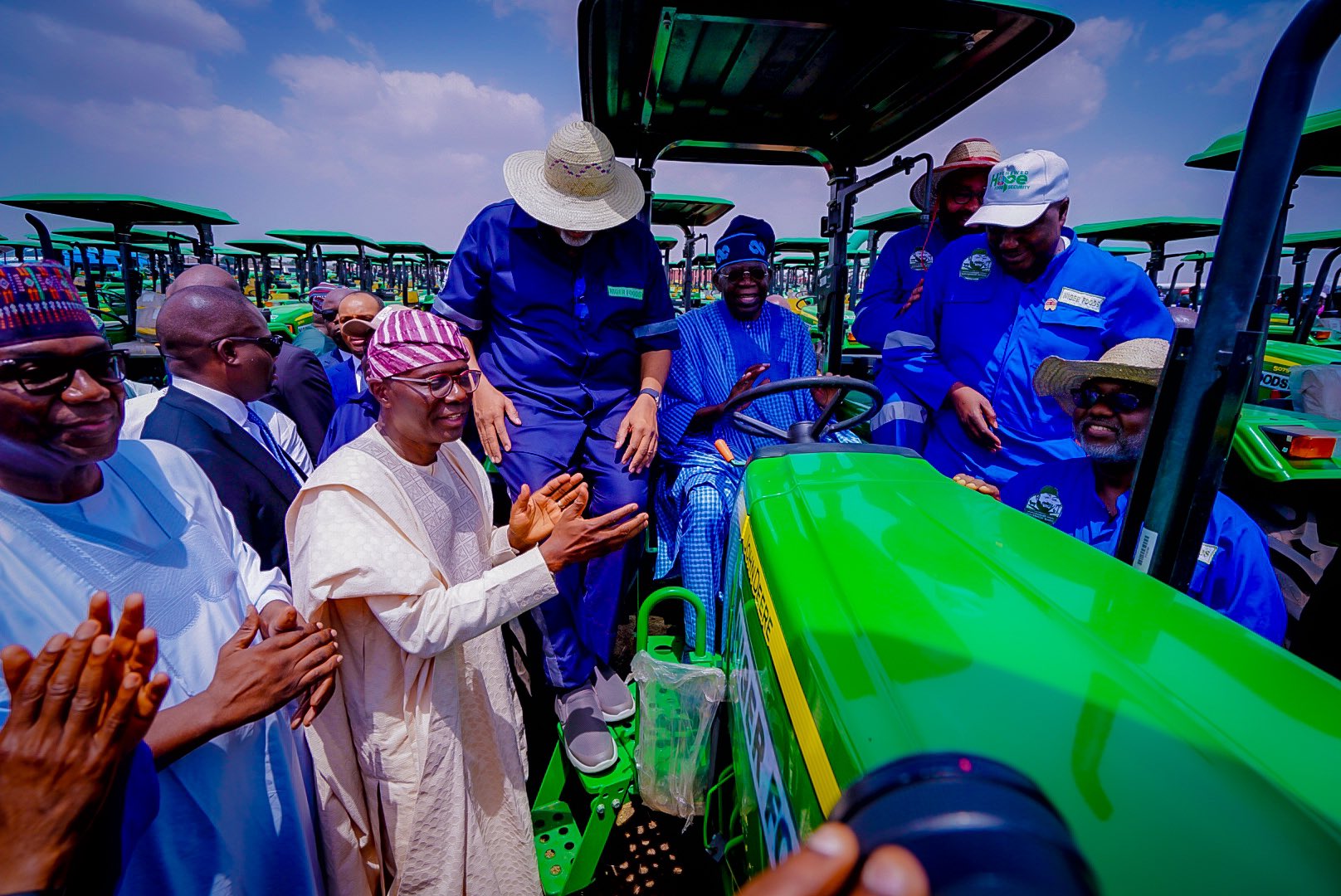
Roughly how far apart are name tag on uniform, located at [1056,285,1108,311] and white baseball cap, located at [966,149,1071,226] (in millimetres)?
302

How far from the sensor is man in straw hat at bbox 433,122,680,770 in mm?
2279

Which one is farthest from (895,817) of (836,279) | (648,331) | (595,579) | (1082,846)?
(836,279)

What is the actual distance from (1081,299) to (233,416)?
3.05 metres

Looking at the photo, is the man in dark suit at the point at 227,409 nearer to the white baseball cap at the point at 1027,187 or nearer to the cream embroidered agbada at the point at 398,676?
the cream embroidered agbada at the point at 398,676

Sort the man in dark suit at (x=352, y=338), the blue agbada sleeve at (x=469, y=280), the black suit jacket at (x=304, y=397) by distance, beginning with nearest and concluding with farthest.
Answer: the blue agbada sleeve at (x=469, y=280)
the black suit jacket at (x=304, y=397)
the man in dark suit at (x=352, y=338)

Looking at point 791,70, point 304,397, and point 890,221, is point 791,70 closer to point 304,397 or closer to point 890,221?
point 304,397

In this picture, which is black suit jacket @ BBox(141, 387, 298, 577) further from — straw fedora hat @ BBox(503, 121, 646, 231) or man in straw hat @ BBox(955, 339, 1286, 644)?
man in straw hat @ BBox(955, 339, 1286, 644)

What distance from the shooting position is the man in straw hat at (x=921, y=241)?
3.21 metres

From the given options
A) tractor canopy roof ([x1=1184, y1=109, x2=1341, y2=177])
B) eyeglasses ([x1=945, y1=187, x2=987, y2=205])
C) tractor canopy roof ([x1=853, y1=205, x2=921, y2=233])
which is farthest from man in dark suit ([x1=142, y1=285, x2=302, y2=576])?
tractor canopy roof ([x1=853, y1=205, x2=921, y2=233])

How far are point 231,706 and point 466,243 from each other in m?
1.90

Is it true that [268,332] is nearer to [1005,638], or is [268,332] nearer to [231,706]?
[231,706]

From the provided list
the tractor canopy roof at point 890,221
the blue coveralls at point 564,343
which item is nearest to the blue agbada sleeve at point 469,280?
the blue coveralls at point 564,343

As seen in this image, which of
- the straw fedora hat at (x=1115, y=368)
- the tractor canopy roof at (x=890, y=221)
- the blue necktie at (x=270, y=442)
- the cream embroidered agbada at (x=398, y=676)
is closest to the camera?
the cream embroidered agbada at (x=398, y=676)

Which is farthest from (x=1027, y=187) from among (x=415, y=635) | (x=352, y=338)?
(x=352, y=338)
